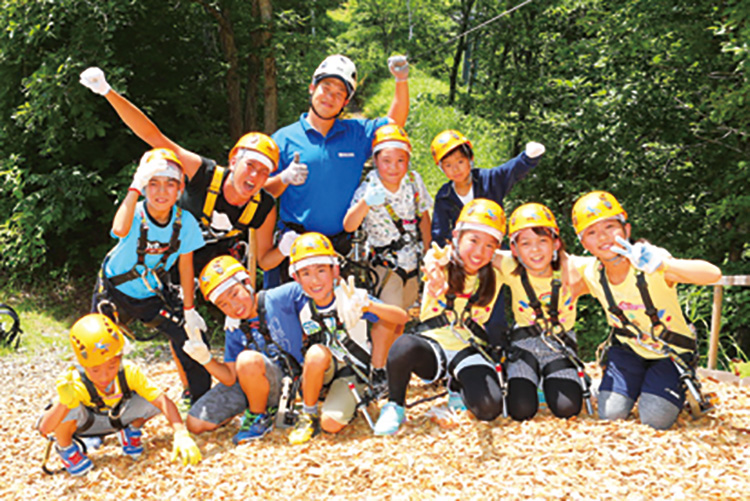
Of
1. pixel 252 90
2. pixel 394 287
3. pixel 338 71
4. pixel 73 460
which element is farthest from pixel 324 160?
pixel 252 90

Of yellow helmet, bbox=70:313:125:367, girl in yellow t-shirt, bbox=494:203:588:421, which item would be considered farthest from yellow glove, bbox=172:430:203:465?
girl in yellow t-shirt, bbox=494:203:588:421

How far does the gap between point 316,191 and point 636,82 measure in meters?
5.51

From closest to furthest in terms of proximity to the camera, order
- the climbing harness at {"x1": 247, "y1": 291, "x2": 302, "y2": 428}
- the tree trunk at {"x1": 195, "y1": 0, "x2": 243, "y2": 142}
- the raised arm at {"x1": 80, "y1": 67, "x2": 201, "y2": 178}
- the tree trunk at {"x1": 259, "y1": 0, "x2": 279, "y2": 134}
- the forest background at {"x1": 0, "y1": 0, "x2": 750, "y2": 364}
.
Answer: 1. the climbing harness at {"x1": 247, "y1": 291, "x2": 302, "y2": 428}
2. the raised arm at {"x1": 80, "y1": 67, "x2": 201, "y2": 178}
3. the forest background at {"x1": 0, "y1": 0, "x2": 750, "y2": 364}
4. the tree trunk at {"x1": 259, "y1": 0, "x2": 279, "y2": 134}
5. the tree trunk at {"x1": 195, "y1": 0, "x2": 243, "y2": 142}

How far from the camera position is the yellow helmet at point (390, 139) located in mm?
4492

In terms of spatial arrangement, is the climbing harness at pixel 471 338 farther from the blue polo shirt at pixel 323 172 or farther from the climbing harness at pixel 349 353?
the blue polo shirt at pixel 323 172

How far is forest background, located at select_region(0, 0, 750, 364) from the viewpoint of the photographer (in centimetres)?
759

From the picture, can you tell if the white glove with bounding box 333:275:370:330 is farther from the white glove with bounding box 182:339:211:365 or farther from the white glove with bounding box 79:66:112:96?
the white glove with bounding box 79:66:112:96

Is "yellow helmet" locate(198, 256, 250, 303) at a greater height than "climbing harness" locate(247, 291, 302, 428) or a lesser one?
greater

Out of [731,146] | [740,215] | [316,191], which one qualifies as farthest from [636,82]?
[316,191]

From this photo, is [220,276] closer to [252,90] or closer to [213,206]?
[213,206]

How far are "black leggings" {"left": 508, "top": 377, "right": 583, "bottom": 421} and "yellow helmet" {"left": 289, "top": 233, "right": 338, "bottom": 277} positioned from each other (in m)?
1.45

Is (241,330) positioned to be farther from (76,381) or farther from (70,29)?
(70,29)

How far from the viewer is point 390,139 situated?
14.7 ft

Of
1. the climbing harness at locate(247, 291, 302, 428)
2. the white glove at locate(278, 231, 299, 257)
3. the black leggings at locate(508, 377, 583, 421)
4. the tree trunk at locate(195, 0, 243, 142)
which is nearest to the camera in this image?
the black leggings at locate(508, 377, 583, 421)
